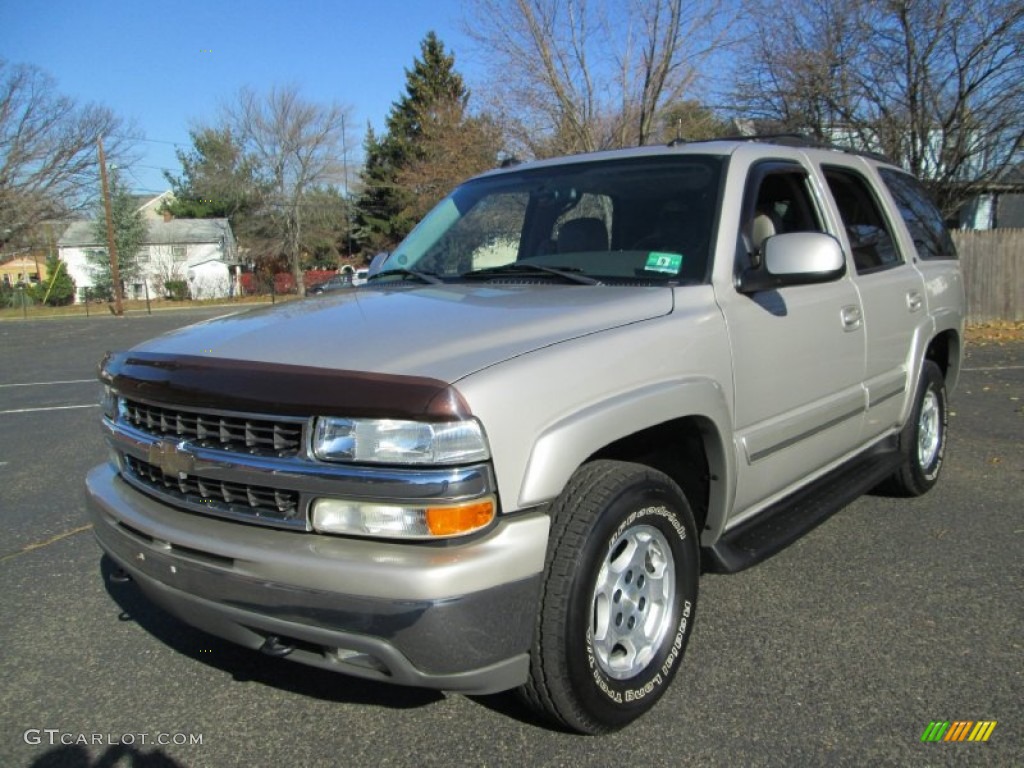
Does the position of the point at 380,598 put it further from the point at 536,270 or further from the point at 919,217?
the point at 919,217

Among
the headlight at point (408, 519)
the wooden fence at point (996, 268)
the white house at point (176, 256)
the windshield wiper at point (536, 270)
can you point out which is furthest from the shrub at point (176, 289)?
the headlight at point (408, 519)

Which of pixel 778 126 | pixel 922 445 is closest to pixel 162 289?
pixel 778 126

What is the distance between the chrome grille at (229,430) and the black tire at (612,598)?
2.48 feet

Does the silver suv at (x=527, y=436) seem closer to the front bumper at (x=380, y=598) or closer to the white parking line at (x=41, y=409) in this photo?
the front bumper at (x=380, y=598)

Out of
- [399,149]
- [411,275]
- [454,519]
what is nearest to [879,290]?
[411,275]

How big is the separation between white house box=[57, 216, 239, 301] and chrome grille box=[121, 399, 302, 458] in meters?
56.7

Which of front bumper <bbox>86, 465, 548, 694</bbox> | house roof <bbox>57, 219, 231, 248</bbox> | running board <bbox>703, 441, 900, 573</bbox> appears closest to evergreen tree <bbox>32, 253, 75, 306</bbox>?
house roof <bbox>57, 219, 231, 248</bbox>

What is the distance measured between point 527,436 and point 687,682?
1268mm

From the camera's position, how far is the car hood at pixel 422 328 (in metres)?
2.23

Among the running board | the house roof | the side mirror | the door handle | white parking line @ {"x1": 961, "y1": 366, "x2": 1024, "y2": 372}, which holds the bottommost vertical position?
white parking line @ {"x1": 961, "y1": 366, "x2": 1024, "y2": 372}

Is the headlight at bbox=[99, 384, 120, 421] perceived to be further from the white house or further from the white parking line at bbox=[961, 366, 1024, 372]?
the white house

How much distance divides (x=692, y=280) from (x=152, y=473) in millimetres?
1974

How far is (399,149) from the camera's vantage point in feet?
155

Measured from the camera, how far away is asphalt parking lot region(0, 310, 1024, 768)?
247 centimetres
